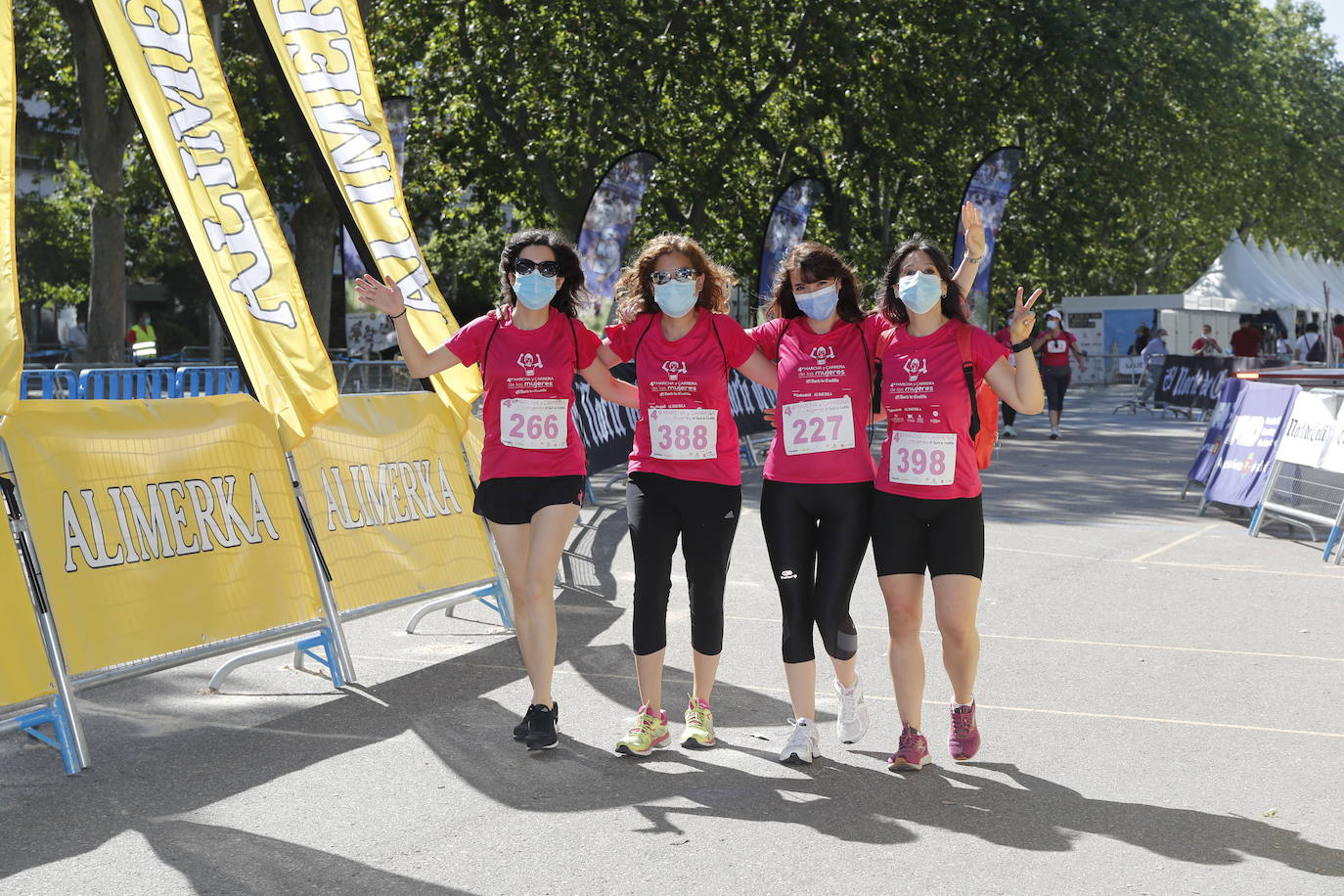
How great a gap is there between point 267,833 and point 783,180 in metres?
28.2

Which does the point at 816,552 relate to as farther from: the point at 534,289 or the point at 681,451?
the point at 534,289

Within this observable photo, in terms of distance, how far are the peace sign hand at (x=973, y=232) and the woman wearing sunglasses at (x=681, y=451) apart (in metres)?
0.91

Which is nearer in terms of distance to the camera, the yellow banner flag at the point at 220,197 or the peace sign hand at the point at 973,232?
the peace sign hand at the point at 973,232

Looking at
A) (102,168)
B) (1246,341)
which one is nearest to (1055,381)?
(1246,341)

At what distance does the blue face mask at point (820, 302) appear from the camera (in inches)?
219

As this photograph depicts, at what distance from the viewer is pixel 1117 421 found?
2775 centimetres

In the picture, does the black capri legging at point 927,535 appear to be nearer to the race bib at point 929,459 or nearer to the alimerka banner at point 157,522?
the race bib at point 929,459

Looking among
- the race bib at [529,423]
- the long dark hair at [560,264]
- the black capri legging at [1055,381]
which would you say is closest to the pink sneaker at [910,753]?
the race bib at [529,423]

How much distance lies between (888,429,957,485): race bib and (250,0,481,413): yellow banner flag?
333 centimetres

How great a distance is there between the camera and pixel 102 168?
22750 millimetres

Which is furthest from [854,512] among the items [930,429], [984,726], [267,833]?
[267,833]

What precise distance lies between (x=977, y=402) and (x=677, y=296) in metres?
1.20

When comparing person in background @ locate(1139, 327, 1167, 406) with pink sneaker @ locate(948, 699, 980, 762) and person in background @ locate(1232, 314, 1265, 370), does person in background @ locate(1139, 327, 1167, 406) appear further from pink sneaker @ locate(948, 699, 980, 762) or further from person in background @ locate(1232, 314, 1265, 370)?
pink sneaker @ locate(948, 699, 980, 762)

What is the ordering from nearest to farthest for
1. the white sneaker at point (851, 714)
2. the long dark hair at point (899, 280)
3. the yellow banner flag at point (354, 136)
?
the long dark hair at point (899, 280), the white sneaker at point (851, 714), the yellow banner flag at point (354, 136)
